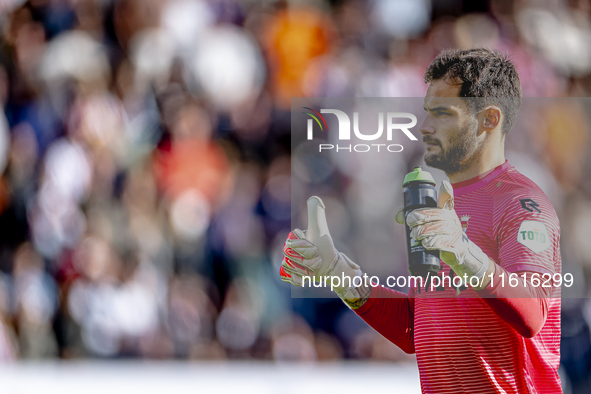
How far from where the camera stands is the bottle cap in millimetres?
564

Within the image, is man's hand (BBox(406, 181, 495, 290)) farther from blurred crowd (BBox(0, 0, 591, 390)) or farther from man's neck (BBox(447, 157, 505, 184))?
blurred crowd (BBox(0, 0, 591, 390))

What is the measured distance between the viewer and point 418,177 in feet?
1.85

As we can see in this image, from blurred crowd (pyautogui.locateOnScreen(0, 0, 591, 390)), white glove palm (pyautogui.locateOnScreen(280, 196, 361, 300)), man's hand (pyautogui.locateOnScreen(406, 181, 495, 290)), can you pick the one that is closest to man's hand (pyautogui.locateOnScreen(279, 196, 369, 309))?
white glove palm (pyautogui.locateOnScreen(280, 196, 361, 300))

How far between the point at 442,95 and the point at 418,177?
0.12 meters

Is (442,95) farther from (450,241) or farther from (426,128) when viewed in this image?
(450,241)

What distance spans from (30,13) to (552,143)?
263 centimetres

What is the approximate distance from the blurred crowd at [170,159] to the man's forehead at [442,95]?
1.02m

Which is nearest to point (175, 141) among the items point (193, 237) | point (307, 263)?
point (193, 237)

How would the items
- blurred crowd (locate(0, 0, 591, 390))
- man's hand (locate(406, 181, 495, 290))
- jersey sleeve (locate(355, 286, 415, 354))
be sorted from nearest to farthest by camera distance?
man's hand (locate(406, 181, 495, 290)), jersey sleeve (locate(355, 286, 415, 354)), blurred crowd (locate(0, 0, 591, 390))

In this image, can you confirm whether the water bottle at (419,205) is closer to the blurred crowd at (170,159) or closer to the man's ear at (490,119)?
the man's ear at (490,119)

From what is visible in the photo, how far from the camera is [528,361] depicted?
1.97 feet

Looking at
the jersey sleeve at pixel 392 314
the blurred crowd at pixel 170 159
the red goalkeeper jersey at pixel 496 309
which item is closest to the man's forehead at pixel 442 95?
the red goalkeeper jersey at pixel 496 309

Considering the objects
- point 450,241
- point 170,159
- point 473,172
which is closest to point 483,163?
point 473,172

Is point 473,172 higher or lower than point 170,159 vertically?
lower
